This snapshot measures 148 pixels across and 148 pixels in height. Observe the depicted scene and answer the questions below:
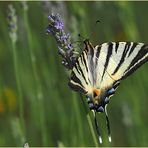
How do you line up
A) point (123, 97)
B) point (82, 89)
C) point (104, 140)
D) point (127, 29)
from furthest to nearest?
point (123, 97)
point (127, 29)
point (104, 140)
point (82, 89)

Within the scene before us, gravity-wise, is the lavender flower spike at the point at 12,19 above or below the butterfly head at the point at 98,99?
above

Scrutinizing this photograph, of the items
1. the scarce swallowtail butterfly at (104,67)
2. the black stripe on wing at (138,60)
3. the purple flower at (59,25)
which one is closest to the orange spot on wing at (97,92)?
the scarce swallowtail butterfly at (104,67)

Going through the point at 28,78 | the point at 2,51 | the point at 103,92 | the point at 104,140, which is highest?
the point at 2,51

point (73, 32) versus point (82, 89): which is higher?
point (73, 32)

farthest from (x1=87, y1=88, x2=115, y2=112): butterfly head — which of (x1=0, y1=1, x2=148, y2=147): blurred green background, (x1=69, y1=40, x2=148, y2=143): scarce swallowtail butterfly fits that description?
(x1=0, y1=1, x2=148, y2=147): blurred green background

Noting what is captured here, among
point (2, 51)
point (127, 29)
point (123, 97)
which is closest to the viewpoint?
point (127, 29)

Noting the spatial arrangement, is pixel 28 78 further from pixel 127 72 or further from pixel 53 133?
pixel 127 72

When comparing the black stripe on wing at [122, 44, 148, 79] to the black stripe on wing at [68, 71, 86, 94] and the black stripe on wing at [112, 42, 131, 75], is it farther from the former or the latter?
the black stripe on wing at [68, 71, 86, 94]

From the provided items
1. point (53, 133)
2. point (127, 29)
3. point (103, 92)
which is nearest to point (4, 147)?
point (53, 133)

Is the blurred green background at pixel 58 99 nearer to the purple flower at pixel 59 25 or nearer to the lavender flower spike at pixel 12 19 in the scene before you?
the lavender flower spike at pixel 12 19
